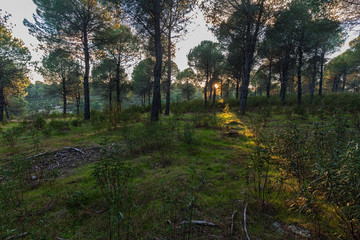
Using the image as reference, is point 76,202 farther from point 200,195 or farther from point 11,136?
point 11,136

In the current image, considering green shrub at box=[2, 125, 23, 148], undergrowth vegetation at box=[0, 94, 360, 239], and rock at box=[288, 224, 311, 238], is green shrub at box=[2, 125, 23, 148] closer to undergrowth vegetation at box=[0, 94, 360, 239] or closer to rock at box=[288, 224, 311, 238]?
undergrowth vegetation at box=[0, 94, 360, 239]

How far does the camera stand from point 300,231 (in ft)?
5.07

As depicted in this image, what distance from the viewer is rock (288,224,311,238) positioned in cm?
150

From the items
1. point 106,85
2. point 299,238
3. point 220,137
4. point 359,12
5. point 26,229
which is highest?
point 359,12

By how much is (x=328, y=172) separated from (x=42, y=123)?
1056 cm

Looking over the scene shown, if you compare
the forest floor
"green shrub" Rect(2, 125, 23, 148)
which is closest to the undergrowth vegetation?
the forest floor

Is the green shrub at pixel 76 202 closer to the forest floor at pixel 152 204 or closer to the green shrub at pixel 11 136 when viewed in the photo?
the forest floor at pixel 152 204

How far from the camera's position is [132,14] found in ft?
25.2

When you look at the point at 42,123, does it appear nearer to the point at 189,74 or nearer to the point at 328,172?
the point at 328,172

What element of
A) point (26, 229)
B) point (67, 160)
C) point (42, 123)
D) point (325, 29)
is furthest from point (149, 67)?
point (26, 229)

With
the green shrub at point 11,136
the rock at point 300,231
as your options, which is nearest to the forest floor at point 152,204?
the rock at point 300,231

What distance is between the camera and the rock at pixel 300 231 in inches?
59.0

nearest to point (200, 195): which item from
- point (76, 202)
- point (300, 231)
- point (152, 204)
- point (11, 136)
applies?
point (152, 204)

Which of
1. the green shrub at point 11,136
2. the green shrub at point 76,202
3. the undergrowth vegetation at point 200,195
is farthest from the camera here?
the green shrub at point 11,136
